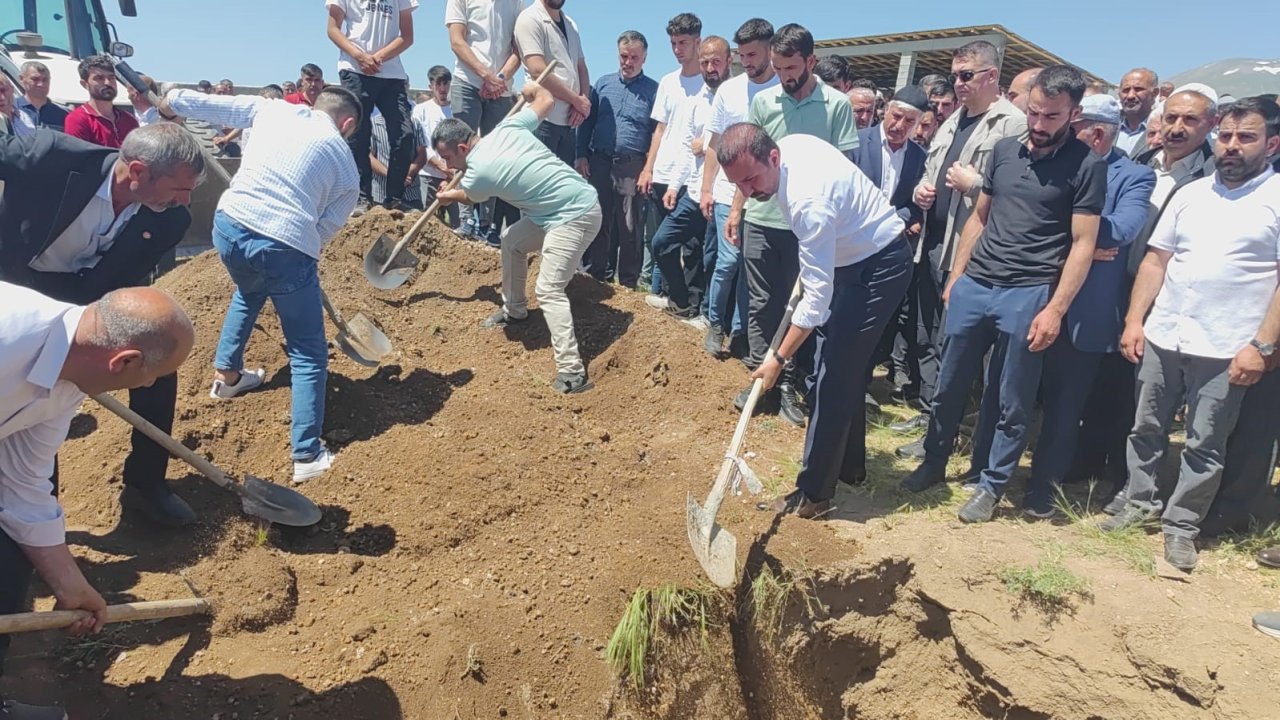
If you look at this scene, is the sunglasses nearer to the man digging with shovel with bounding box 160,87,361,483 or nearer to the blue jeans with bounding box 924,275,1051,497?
the blue jeans with bounding box 924,275,1051,497

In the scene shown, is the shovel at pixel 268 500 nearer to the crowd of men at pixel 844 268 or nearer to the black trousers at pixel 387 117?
the crowd of men at pixel 844 268

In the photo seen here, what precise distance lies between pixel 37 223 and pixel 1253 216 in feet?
16.0

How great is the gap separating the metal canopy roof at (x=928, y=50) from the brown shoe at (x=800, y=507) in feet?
31.8

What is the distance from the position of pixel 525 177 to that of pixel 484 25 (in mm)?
1748

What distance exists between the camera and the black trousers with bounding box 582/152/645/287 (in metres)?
6.22

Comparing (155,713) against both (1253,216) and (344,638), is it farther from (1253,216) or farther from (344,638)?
(1253,216)

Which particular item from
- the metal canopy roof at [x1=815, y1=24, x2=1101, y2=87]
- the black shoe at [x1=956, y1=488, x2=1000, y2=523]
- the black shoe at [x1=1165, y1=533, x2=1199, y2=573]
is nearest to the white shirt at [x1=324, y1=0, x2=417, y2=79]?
the black shoe at [x1=956, y1=488, x2=1000, y2=523]

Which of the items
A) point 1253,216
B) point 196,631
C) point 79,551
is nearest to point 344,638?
point 196,631

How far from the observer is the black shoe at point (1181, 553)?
136 inches

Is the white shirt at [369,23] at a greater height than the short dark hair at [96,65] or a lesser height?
greater

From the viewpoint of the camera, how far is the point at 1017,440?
12.3ft

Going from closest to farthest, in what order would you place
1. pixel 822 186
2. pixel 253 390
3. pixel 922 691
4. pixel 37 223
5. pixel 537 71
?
pixel 37 223 → pixel 822 186 → pixel 922 691 → pixel 253 390 → pixel 537 71

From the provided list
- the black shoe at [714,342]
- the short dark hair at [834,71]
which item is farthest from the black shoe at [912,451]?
the short dark hair at [834,71]

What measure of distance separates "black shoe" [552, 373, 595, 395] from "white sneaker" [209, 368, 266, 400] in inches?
70.6
